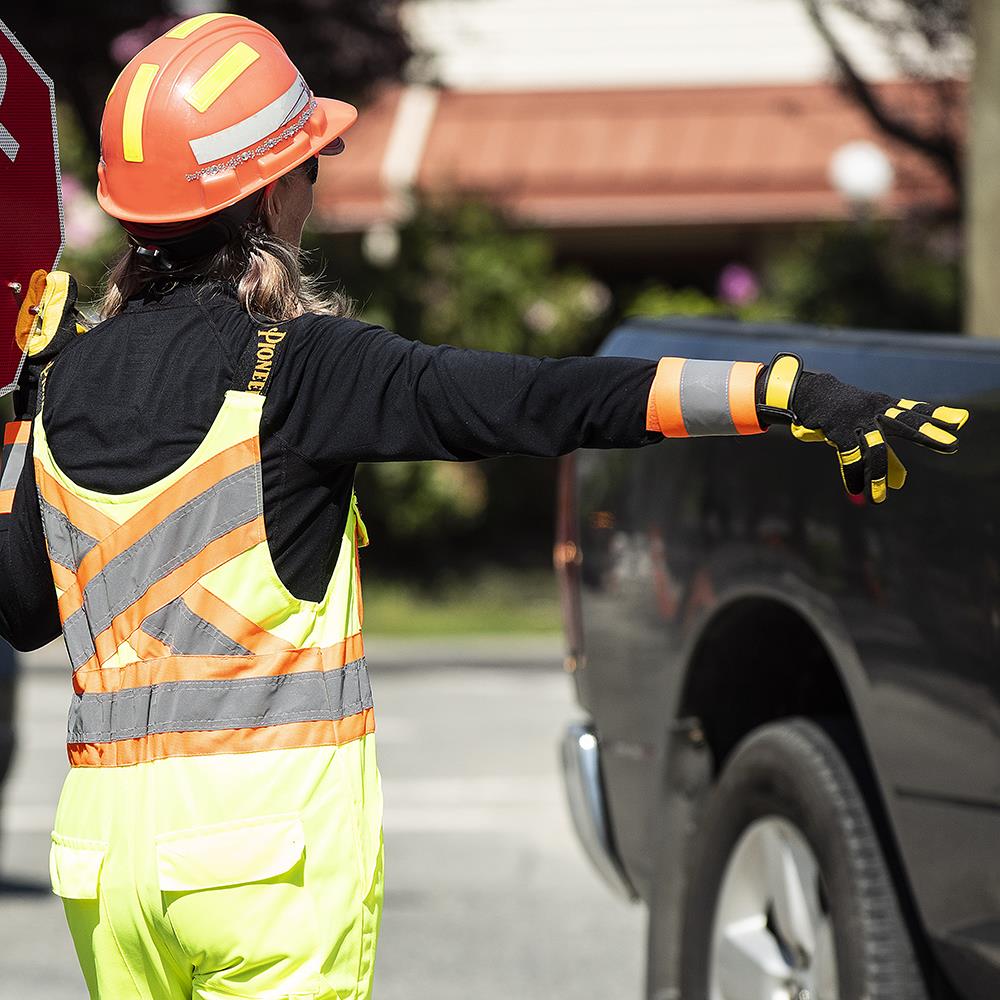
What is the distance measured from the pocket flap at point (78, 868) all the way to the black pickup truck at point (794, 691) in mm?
1425

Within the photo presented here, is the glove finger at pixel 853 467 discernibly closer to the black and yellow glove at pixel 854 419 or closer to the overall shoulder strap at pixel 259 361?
the black and yellow glove at pixel 854 419

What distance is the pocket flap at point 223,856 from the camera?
7.71 feet

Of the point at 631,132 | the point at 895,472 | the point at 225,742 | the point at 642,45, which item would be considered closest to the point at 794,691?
the point at 895,472

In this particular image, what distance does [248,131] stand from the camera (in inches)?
98.0

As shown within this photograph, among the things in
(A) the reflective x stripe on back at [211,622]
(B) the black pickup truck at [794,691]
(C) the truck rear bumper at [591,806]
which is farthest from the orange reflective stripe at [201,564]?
(C) the truck rear bumper at [591,806]

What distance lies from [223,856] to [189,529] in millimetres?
406

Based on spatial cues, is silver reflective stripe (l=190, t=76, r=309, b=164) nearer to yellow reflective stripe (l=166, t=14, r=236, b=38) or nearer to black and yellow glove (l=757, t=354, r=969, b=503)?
yellow reflective stripe (l=166, t=14, r=236, b=38)

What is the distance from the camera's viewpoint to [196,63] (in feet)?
8.18

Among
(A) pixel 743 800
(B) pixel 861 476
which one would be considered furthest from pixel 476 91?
(B) pixel 861 476

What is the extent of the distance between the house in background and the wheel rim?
1349 centimetres

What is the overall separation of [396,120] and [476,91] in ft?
4.02

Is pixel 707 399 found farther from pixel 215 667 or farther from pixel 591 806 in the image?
pixel 591 806

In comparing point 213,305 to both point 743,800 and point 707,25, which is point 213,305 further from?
point 707,25

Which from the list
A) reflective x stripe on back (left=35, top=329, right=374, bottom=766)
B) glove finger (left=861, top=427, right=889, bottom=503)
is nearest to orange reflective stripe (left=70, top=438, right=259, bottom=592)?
reflective x stripe on back (left=35, top=329, right=374, bottom=766)
